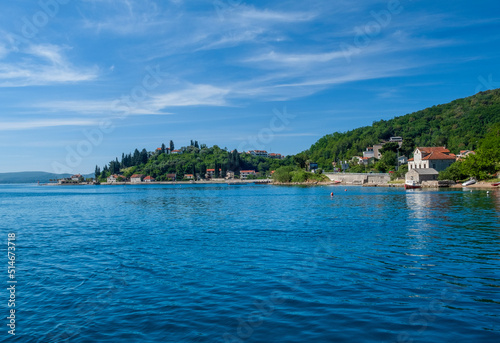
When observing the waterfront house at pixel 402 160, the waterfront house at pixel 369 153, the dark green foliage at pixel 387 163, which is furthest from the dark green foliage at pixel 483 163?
the waterfront house at pixel 369 153

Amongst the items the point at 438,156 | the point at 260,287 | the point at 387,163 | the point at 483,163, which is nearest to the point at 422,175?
the point at 483,163

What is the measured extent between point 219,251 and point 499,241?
16.2 metres

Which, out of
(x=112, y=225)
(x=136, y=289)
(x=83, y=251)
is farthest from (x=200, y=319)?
(x=112, y=225)

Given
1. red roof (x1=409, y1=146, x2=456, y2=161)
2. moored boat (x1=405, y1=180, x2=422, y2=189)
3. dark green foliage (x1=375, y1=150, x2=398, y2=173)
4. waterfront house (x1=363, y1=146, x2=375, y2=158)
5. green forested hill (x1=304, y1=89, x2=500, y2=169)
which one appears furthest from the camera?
waterfront house (x1=363, y1=146, x2=375, y2=158)

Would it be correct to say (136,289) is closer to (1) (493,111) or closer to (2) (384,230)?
(2) (384,230)

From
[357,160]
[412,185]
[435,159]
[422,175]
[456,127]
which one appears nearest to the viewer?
[412,185]

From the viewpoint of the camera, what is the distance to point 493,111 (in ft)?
527

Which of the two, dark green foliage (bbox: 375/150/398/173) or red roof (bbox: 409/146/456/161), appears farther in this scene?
dark green foliage (bbox: 375/150/398/173)

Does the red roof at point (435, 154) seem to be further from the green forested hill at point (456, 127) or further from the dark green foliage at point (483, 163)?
the green forested hill at point (456, 127)

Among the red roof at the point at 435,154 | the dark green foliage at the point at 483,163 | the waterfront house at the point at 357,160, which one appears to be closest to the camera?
the dark green foliage at the point at 483,163

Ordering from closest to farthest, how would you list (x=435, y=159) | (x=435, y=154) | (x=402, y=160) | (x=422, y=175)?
(x=422, y=175) → (x=435, y=159) → (x=435, y=154) → (x=402, y=160)

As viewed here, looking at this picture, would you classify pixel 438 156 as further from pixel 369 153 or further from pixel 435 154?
pixel 369 153

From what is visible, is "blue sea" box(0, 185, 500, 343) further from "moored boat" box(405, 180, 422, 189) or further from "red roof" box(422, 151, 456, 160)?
"red roof" box(422, 151, 456, 160)

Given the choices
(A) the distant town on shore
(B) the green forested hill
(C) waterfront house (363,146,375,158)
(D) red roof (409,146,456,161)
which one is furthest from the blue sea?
(C) waterfront house (363,146,375,158)
